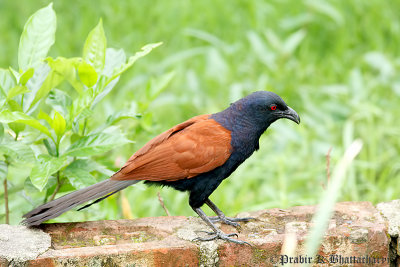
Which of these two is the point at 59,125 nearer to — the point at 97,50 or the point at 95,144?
the point at 95,144

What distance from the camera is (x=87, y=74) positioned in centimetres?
281

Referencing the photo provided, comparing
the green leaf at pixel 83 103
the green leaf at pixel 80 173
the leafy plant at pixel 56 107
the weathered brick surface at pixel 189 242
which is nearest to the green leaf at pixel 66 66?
the leafy plant at pixel 56 107

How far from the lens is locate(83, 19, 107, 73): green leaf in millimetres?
2947

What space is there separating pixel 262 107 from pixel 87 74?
970mm

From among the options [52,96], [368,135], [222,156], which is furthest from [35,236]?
[368,135]

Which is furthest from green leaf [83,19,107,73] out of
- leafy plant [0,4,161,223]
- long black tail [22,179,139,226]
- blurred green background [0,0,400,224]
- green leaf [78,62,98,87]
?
blurred green background [0,0,400,224]

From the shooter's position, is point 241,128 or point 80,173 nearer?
point 80,173

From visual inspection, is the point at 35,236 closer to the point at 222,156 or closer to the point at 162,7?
the point at 222,156

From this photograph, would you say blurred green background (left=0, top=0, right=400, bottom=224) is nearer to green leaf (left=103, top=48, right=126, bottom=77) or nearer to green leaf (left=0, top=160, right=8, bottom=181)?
green leaf (left=103, top=48, right=126, bottom=77)

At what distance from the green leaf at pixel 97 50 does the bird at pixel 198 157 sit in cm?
49

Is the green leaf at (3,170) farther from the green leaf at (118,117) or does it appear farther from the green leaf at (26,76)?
the green leaf at (118,117)

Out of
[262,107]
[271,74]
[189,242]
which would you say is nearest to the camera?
[189,242]

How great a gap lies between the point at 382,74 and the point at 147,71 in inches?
98.9

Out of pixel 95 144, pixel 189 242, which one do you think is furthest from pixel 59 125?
pixel 189 242
